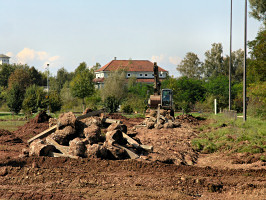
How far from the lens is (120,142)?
13586 millimetres

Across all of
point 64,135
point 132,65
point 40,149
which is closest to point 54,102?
point 64,135

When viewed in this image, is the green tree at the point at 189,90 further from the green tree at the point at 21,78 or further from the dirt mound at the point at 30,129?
the green tree at the point at 21,78

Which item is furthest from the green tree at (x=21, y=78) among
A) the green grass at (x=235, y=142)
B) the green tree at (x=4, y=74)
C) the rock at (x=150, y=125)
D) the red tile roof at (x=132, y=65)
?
the green grass at (x=235, y=142)

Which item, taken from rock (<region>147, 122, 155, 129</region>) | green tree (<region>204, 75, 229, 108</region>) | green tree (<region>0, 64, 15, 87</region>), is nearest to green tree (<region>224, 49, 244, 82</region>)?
green tree (<region>204, 75, 229, 108</region>)

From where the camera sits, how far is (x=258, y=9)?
47.6m

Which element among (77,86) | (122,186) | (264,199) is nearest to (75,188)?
(122,186)

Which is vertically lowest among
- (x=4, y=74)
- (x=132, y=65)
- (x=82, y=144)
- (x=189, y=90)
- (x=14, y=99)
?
(x=82, y=144)

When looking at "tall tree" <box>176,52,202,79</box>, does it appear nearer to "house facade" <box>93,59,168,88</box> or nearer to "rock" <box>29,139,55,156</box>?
"house facade" <box>93,59,168,88</box>

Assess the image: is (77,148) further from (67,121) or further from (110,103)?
(110,103)

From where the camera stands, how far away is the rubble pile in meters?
12.1

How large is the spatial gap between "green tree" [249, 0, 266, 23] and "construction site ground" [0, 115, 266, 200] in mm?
38831

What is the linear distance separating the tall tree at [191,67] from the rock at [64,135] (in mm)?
72692

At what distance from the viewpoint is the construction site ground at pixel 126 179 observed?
8500mm

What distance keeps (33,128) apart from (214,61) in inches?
2570
